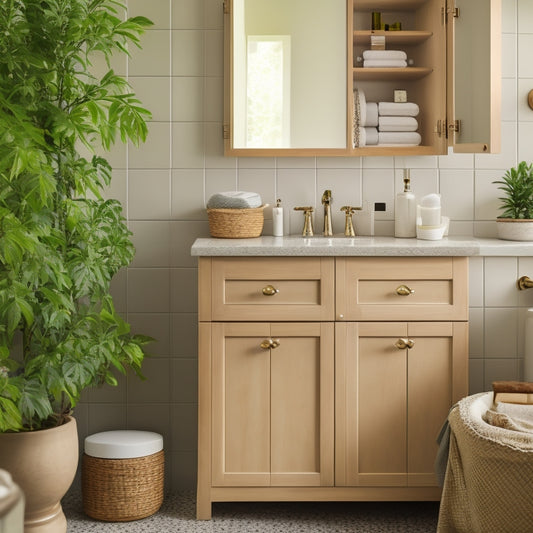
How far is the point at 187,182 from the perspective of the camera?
316cm

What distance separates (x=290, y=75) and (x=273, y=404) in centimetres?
129

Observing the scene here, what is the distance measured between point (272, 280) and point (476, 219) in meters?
1.00

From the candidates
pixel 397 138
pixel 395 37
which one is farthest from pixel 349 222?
pixel 395 37

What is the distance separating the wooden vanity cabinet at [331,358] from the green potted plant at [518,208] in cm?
42

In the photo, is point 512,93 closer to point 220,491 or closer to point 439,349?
point 439,349

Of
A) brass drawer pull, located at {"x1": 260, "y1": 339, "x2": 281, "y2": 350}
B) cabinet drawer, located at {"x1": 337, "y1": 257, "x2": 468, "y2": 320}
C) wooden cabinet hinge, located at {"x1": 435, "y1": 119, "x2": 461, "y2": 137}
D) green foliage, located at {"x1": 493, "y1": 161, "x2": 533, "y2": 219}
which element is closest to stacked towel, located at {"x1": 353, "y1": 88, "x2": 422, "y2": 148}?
wooden cabinet hinge, located at {"x1": 435, "y1": 119, "x2": 461, "y2": 137}

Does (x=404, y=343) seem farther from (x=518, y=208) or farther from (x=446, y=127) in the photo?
(x=446, y=127)

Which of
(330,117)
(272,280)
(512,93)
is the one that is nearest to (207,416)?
(272,280)

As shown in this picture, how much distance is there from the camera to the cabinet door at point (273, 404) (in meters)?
2.69

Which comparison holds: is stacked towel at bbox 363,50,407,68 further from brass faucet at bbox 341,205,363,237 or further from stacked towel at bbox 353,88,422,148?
brass faucet at bbox 341,205,363,237

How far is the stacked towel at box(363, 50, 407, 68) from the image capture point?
307cm

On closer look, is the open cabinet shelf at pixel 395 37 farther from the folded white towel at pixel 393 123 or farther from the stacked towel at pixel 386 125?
the folded white towel at pixel 393 123

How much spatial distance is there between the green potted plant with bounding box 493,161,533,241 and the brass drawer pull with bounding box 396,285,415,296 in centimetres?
56

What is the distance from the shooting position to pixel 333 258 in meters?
2.68
